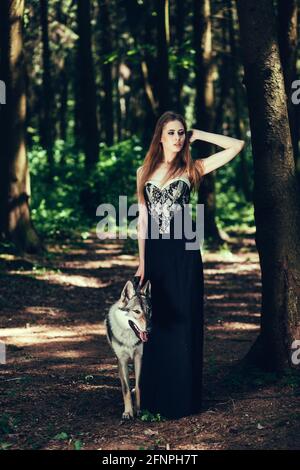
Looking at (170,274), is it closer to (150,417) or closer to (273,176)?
(150,417)

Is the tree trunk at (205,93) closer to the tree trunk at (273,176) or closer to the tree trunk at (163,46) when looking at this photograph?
the tree trunk at (163,46)

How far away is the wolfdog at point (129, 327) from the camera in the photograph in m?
6.50

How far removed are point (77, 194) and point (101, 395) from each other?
1600 cm

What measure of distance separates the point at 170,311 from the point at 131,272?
9.09 metres

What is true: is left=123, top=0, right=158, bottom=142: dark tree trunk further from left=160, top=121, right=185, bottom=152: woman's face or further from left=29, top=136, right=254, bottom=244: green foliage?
left=160, top=121, right=185, bottom=152: woman's face

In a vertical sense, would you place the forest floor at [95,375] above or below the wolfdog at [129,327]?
below

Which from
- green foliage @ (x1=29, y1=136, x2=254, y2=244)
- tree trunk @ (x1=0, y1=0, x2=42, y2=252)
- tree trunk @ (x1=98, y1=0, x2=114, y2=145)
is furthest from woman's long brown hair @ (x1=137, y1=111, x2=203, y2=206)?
tree trunk @ (x1=98, y1=0, x2=114, y2=145)

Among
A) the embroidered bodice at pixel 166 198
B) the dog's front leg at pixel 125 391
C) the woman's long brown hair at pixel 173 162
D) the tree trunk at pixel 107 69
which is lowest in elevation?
the dog's front leg at pixel 125 391

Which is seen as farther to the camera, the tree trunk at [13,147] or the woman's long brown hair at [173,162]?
the tree trunk at [13,147]

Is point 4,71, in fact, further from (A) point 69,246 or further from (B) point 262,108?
(B) point 262,108

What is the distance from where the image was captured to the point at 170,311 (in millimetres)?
6711

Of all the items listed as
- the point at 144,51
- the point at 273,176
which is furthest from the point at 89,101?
the point at 273,176

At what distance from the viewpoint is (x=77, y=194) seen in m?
23.3

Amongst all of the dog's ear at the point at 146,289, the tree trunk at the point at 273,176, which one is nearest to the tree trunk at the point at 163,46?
the tree trunk at the point at 273,176
